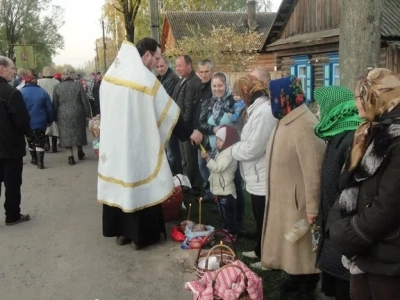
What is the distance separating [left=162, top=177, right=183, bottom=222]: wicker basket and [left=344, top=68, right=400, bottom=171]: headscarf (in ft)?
11.1

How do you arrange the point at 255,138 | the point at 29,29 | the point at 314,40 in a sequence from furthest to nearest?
the point at 29,29 < the point at 314,40 < the point at 255,138

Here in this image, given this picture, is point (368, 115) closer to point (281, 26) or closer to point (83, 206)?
point (83, 206)

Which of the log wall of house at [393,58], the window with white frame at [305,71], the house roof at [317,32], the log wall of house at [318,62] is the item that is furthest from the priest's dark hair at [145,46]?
the window with white frame at [305,71]

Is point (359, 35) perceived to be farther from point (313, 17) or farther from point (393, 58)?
point (313, 17)

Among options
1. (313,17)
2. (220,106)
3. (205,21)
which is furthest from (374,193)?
(205,21)

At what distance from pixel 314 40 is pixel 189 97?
9.98 meters

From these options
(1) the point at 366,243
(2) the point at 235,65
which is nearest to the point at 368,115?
(1) the point at 366,243

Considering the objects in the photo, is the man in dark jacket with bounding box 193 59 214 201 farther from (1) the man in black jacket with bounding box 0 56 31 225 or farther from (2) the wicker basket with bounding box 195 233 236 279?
(2) the wicker basket with bounding box 195 233 236 279

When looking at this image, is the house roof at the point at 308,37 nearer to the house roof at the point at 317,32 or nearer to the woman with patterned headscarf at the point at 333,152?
the house roof at the point at 317,32

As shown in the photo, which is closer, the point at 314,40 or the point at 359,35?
the point at 359,35

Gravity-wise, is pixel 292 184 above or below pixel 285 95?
below

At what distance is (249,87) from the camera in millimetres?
4113

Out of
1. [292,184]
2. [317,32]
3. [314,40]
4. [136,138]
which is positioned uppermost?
[317,32]

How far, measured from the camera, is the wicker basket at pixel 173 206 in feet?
18.0
